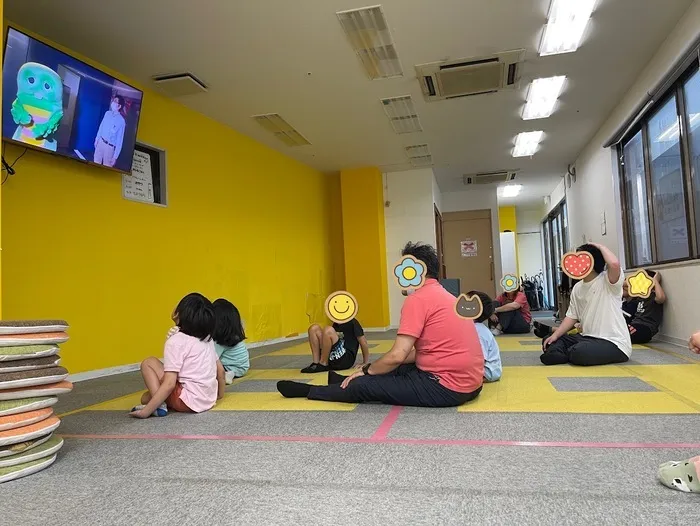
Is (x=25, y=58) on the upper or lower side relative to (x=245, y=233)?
upper

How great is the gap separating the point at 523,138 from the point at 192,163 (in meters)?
4.75

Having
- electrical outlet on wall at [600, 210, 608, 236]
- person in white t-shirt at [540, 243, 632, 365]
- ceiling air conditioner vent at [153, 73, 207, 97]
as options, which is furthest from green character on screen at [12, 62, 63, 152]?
electrical outlet on wall at [600, 210, 608, 236]

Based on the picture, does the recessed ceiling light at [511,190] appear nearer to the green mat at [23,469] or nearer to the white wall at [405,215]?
the white wall at [405,215]

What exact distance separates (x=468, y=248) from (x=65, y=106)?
29.4 feet

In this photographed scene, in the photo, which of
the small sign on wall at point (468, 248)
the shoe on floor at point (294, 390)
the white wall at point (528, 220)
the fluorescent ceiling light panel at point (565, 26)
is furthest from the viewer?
the white wall at point (528, 220)

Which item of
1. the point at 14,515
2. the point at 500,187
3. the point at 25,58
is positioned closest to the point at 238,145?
the point at 25,58

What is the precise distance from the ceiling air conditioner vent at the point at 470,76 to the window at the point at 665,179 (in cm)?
152

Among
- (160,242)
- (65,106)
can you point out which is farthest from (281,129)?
(65,106)

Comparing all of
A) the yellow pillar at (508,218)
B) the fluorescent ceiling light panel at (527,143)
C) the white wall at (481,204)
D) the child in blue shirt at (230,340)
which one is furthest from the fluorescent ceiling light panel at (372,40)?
the yellow pillar at (508,218)

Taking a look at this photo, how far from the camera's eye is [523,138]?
7590 mm

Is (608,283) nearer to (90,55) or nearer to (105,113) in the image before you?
(105,113)

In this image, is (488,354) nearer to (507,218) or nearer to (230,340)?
(230,340)

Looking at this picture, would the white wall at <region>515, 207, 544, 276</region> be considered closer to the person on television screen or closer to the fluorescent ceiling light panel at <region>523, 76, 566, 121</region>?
the fluorescent ceiling light panel at <region>523, 76, 566, 121</region>

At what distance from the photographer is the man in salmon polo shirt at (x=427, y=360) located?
2617 millimetres
